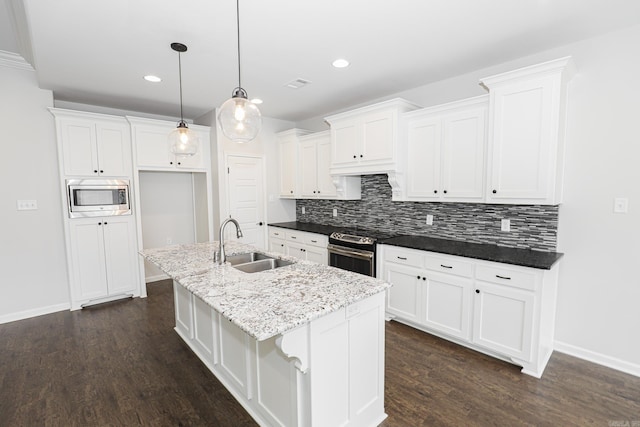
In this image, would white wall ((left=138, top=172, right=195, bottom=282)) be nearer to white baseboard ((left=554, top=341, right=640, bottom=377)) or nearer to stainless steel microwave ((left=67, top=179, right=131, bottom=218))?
stainless steel microwave ((left=67, top=179, right=131, bottom=218))

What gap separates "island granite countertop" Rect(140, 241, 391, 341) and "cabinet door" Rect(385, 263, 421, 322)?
126 centimetres

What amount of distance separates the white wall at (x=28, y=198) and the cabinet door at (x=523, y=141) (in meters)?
4.77

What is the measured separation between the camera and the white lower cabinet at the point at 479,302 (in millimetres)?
2301

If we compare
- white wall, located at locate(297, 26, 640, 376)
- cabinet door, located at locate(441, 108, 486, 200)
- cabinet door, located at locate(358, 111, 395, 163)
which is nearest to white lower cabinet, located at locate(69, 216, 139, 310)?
cabinet door, located at locate(358, 111, 395, 163)

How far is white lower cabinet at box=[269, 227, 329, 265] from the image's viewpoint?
157 inches

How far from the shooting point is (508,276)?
239 cm

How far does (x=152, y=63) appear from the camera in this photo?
2766 mm

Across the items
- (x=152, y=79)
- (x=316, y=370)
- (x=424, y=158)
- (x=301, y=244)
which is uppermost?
(x=152, y=79)

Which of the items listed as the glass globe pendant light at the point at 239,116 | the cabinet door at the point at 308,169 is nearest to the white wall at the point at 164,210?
the cabinet door at the point at 308,169

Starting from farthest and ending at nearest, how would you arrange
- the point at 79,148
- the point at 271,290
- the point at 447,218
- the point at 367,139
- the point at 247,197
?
1. the point at 247,197
2. the point at 79,148
3. the point at 367,139
4. the point at 447,218
5. the point at 271,290

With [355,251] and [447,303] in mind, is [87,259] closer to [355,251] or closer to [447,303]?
[355,251]

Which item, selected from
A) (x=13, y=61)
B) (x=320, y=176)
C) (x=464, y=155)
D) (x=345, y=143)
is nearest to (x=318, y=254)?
(x=320, y=176)

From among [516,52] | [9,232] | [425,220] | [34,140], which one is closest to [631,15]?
[516,52]

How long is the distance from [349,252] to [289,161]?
2060 mm
